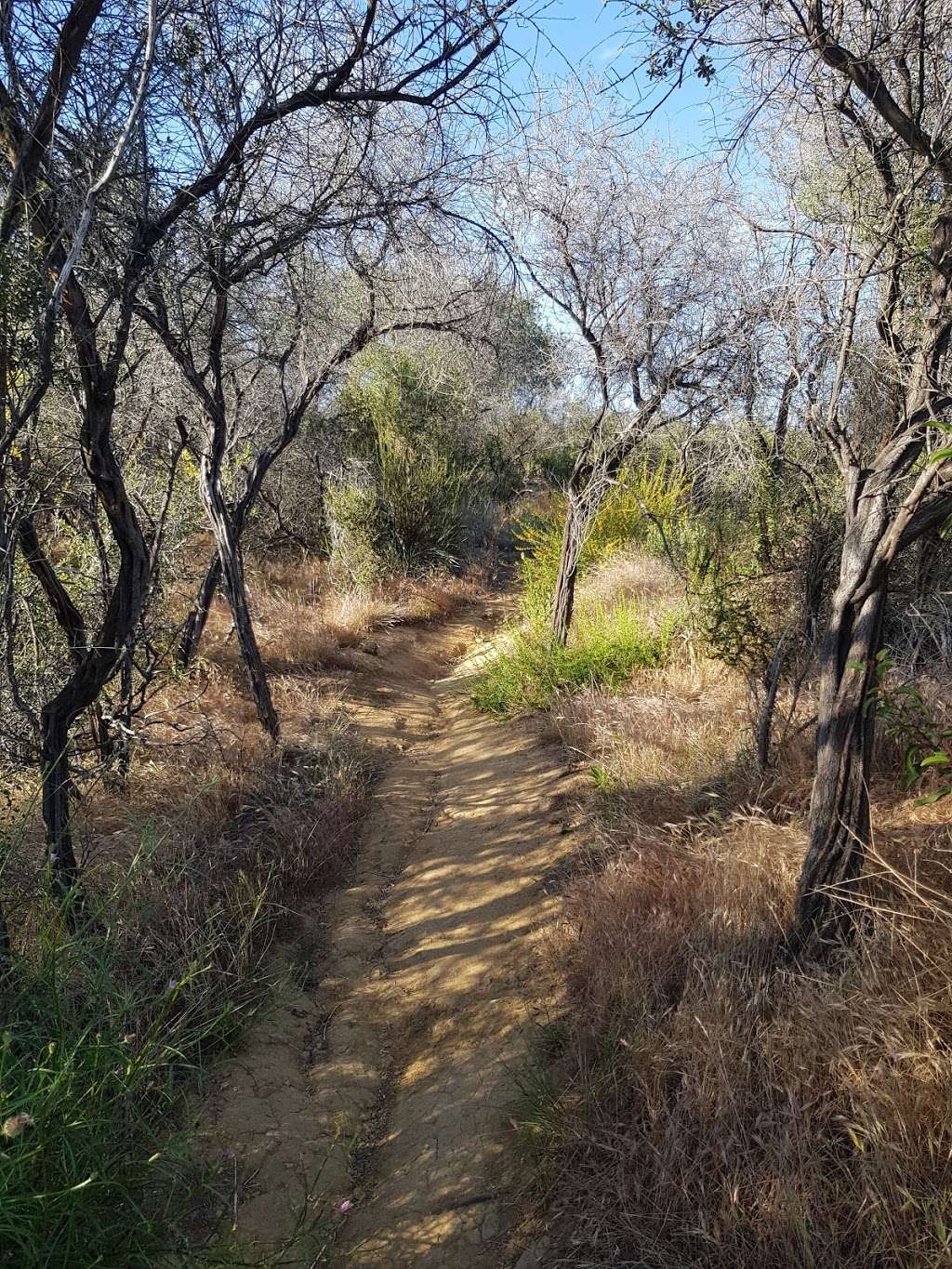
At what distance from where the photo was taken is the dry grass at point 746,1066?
186 centimetres

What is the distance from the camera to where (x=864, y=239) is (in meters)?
3.41

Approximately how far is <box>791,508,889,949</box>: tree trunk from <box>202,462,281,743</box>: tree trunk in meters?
3.93

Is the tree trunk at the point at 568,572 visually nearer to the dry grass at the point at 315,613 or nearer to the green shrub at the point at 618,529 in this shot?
the green shrub at the point at 618,529

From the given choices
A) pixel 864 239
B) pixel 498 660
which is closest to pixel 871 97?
pixel 864 239

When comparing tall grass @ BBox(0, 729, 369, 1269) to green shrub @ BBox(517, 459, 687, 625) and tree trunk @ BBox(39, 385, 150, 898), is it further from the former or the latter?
green shrub @ BBox(517, 459, 687, 625)

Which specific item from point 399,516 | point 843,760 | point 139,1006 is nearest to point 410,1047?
point 139,1006

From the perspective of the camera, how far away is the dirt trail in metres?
2.40

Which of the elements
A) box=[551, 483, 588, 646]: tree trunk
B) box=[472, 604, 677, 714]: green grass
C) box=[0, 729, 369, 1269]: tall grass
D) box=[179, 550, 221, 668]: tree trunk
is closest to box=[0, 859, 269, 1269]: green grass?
box=[0, 729, 369, 1269]: tall grass

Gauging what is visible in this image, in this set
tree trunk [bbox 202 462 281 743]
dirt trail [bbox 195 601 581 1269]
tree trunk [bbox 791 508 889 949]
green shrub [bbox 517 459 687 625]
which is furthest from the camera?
green shrub [bbox 517 459 687 625]

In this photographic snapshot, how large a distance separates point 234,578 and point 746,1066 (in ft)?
14.4

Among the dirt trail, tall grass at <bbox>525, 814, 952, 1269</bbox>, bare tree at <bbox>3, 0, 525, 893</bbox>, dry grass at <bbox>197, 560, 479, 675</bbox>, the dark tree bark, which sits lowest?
the dirt trail

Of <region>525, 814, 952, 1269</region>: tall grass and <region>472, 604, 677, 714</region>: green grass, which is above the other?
<region>472, 604, 677, 714</region>: green grass

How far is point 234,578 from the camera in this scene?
18.0 feet

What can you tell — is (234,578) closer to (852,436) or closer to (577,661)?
(577,661)
